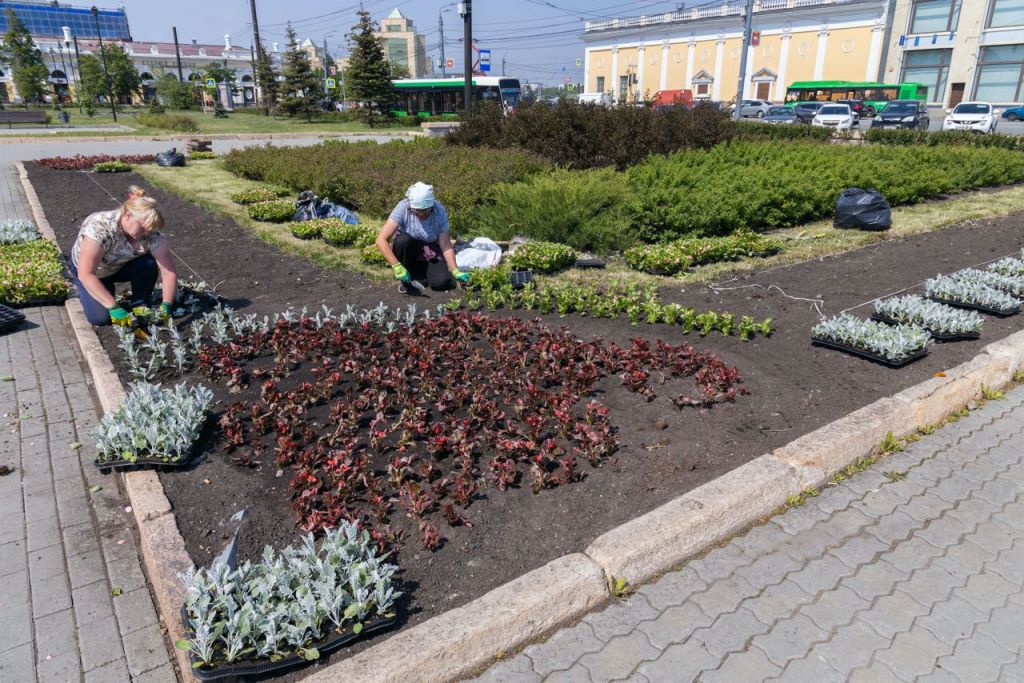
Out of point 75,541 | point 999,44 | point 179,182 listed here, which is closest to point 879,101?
point 999,44

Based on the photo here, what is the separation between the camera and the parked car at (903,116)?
3362cm

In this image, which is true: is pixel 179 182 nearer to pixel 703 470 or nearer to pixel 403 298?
pixel 403 298

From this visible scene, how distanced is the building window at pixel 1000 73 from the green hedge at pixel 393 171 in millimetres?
51284

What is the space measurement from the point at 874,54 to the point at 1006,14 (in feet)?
27.2

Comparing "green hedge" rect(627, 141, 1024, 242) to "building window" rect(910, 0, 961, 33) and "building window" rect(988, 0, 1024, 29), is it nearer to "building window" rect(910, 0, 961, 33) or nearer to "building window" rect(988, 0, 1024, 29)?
"building window" rect(988, 0, 1024, 29)

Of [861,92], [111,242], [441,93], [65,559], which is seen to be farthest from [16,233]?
[861,92]

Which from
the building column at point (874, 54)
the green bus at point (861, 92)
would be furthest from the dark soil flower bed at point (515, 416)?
the building column at point (874, 54)

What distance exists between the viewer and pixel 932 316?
17.5 feet

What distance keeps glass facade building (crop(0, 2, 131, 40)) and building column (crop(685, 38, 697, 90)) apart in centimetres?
7512

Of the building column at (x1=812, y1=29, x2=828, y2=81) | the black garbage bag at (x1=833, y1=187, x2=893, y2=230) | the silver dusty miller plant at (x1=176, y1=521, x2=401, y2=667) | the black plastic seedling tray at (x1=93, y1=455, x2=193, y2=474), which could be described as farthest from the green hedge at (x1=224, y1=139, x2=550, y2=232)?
the building column at (x1=812, y1=29, x2=828, y2=81)

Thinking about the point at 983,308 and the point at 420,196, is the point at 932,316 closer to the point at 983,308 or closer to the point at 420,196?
the point at 983,308

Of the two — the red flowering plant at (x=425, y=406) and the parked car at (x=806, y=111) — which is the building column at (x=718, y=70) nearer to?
the parked car at (x=806, y=111)

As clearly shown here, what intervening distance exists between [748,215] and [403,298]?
499cm

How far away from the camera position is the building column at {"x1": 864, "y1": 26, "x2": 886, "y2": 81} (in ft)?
168
